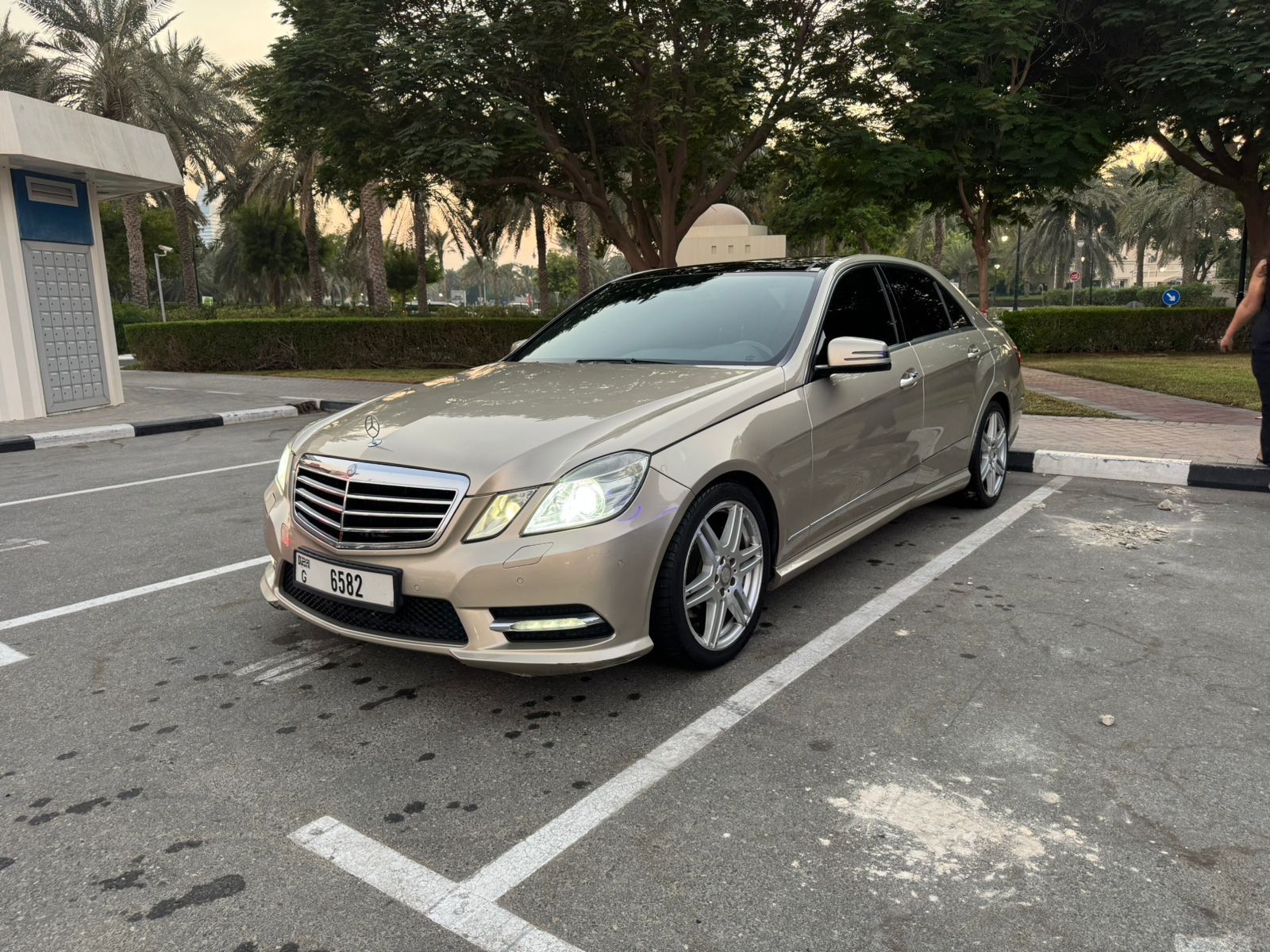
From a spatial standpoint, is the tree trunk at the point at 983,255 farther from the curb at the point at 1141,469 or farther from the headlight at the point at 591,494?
the headlight at the point at 591,494

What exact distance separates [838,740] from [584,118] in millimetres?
14885

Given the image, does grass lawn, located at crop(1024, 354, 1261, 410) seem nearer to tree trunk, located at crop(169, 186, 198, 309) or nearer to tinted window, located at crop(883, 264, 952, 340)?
tinted window, located at crop(883, 264, 952, 340)

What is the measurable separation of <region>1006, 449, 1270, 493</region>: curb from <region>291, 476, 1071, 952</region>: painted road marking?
4.46m

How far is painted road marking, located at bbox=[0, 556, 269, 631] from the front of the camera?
13.8ft

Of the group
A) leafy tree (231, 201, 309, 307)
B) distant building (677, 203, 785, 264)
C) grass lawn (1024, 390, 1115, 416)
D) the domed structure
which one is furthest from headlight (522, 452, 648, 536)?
leafy tree (231, 201, 309, 307)

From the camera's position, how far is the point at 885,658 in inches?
143

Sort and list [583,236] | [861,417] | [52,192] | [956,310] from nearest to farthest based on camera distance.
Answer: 1. [861,417]
2. [956,310]
3. [52,192]
4. [583,236]

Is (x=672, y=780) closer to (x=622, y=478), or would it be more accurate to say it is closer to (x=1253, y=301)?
(x=622, y=478)

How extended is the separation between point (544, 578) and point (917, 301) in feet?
10.8

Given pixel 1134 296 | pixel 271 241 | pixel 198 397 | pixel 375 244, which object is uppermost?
pixel 271 241

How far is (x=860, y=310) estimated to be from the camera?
4598 millimetres

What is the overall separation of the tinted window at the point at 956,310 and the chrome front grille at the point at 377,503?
3.74 metres

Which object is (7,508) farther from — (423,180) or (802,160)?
(802,160)

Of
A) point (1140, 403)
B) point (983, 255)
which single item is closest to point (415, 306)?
point (983, 255)
